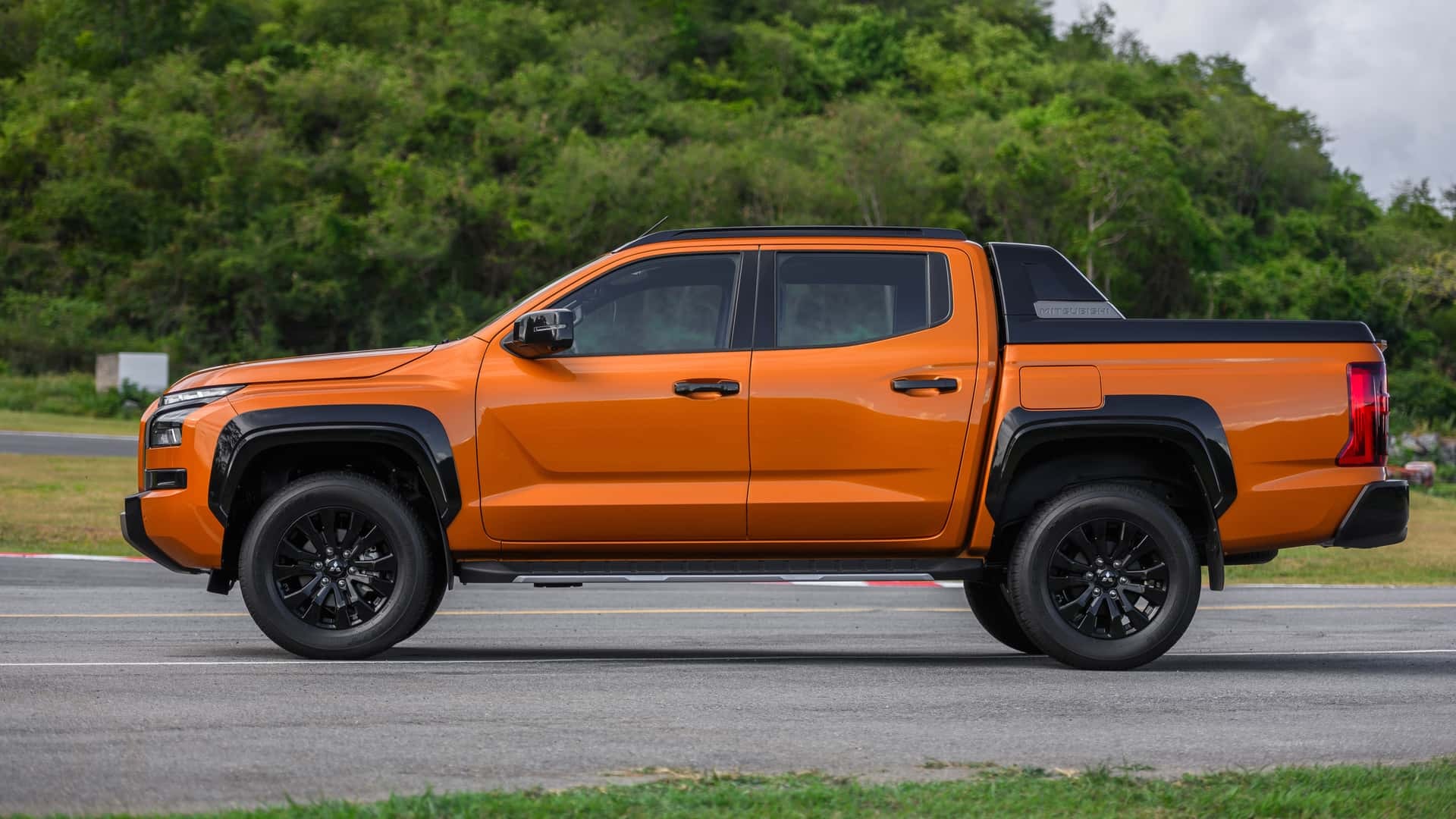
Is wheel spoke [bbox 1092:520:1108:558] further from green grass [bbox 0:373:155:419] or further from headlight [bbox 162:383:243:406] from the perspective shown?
green grass [bbox 0:373:155:419]

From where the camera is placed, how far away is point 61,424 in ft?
137

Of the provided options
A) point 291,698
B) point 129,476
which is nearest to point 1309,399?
point 291,698

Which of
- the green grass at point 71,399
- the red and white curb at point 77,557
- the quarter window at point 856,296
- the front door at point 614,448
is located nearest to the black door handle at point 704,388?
the front door at point 614,448

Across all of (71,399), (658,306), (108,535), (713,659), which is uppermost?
(658,306)

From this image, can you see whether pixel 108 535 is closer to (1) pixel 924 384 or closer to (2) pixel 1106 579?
(1) pixel 924 384

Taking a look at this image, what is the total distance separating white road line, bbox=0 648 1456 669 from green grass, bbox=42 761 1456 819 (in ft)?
10.3

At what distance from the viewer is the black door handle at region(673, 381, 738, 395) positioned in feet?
25.3

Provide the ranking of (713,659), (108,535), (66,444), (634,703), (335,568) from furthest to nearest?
(66,444) → (108,535) → (713,659) → (335,568) → (634,703)

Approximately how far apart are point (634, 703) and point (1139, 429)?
9.21 ft

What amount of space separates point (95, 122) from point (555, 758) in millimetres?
61980

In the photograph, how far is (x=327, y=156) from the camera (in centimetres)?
6250

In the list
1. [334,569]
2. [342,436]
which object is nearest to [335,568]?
[334,569]

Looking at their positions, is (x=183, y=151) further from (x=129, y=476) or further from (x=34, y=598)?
(x=34, y=598)

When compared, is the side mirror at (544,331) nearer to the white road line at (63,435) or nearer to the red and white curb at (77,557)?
the red and white curb at (77,557)
